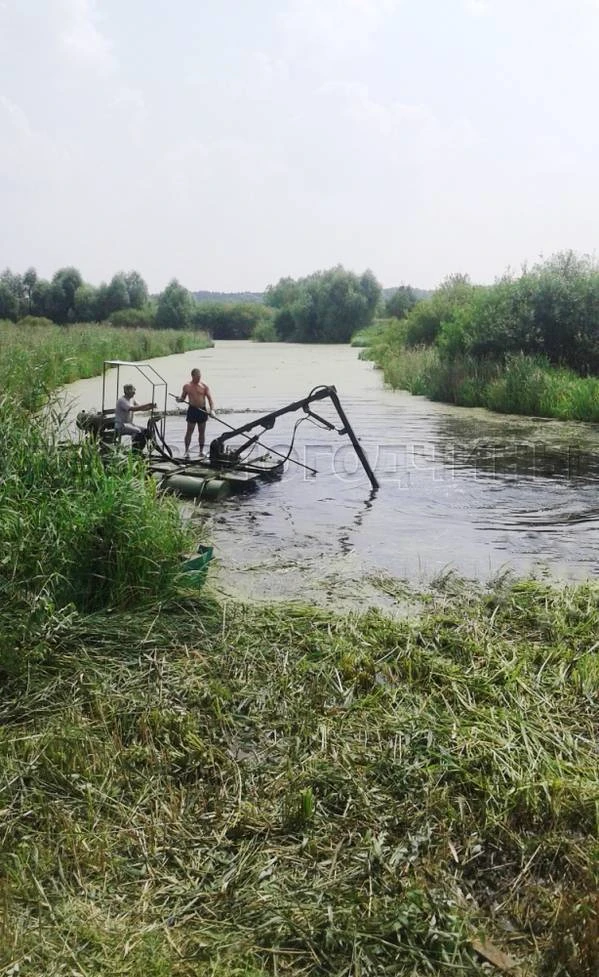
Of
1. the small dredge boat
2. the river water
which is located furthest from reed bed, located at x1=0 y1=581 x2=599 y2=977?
the small dredge boat

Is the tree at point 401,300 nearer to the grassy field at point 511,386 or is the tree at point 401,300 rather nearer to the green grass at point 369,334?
the green grass at point 369,334

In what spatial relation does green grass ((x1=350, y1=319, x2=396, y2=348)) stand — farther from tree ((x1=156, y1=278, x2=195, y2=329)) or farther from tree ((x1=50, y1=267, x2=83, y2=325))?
tree ((x1=50, y1=267, x2=83, y2=325))

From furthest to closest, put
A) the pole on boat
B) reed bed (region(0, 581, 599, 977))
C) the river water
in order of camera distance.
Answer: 1. the pole on boat
2. the river water
3. reed bed (region(0, 581, 599, 977))

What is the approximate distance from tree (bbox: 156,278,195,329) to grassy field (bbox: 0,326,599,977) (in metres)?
88.5

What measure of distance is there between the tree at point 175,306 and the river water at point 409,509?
69340 millimetres

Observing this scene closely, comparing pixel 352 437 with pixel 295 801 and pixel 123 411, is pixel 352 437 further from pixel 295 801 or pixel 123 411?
pixel 295 801

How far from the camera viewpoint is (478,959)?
364 cm

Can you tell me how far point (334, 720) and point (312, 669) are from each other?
79cm

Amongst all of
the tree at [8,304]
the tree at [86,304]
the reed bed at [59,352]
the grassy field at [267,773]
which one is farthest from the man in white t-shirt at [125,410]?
the tree at [86,304]

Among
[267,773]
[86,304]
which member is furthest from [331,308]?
[267,773]

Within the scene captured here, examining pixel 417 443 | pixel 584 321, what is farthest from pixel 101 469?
pixel 584 321

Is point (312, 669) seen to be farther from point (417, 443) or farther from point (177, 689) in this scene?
point (417, 443)

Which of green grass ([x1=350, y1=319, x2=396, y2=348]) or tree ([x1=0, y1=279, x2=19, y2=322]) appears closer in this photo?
green grass ([x1=350, y1=319, x2=396, y2=348])

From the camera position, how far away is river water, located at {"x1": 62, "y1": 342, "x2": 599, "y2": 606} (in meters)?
9.75
